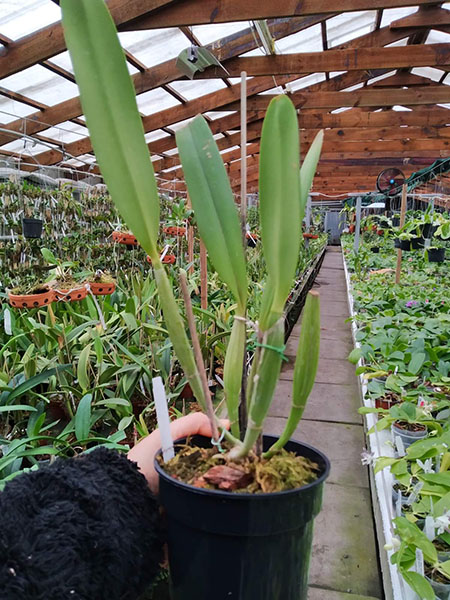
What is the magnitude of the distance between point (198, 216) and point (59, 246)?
303 cm

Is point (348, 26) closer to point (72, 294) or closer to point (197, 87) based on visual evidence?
point (197, 87)

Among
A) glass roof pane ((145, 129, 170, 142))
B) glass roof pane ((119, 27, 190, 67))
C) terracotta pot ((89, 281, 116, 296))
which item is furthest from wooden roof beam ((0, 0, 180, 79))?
glass roof pane ((145, 129, 170, 142))

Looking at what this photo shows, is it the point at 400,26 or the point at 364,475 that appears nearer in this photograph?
the point at 364,475

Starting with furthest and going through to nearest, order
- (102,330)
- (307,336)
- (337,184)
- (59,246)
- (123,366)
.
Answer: (337,184) → (59,246) → (102,330) → (123,366) → (307,336)

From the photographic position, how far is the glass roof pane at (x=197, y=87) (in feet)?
A: 17.7

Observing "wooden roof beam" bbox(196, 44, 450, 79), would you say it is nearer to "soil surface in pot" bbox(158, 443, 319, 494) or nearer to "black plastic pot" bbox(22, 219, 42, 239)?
"black plastic pot" bbox(22, 219, 42, 239)

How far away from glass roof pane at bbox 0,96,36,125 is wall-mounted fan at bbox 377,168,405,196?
3.87 metres

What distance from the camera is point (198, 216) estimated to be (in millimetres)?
563

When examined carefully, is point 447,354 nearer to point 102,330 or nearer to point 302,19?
point 102,330

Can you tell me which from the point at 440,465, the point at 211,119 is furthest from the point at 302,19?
the point at 440,465

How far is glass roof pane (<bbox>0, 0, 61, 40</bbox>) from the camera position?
9.96 ft

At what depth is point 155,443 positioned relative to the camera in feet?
2.40

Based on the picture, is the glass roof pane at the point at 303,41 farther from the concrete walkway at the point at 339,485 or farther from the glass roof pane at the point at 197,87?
the concrete walkway at the point at 339,485

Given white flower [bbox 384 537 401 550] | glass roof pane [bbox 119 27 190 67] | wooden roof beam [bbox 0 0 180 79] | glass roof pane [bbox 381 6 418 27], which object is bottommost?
white flower [bbox 384 537 401 550]
